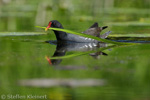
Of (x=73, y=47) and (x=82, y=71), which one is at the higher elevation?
(x=82, y=71)

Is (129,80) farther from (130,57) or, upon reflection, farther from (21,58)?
(21,58)

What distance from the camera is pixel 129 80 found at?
13.3 ft

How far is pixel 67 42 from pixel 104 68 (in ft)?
9.25

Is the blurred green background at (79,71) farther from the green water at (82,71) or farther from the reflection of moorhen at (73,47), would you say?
the reflection of moorhen at (73,47)

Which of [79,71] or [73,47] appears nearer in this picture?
[79,71]

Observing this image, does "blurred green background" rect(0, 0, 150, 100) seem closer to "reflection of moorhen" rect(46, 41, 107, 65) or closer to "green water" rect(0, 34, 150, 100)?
"green water" rect(0, 34, 150, 100)

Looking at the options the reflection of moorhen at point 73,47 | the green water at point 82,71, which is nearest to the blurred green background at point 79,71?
the green water at point 82,71

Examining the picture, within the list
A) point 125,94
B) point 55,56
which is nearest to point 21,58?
point 55,56

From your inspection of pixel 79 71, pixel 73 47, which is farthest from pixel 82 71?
pixel 73 47

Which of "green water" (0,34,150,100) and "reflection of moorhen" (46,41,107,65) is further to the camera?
"reflection of moorhen" (46,41,107,65)

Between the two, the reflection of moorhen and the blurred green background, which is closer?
the blurred green background

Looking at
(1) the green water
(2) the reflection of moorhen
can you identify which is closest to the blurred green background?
(1) the green water

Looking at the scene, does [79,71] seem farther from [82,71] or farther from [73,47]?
[73,47]

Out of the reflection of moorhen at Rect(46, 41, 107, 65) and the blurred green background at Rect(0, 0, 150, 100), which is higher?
the blurred green background at Rect(0, 0, 150, 100)
